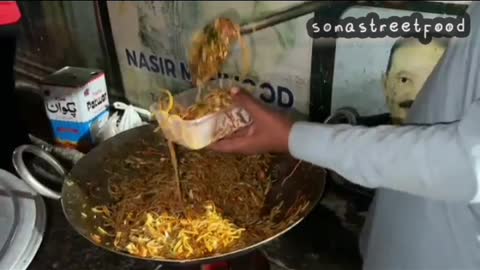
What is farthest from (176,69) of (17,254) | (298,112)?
(17,254)

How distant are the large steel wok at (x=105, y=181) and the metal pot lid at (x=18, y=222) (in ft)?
0.11

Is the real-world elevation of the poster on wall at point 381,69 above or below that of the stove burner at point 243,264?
above

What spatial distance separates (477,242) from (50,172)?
0.82 metres

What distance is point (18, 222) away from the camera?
0.95 meters

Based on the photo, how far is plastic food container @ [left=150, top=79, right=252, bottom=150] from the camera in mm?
758

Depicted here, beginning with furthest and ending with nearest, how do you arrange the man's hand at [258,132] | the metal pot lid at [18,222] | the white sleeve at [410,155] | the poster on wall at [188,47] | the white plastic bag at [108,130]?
the white plastic bag at [108,130], the poster on wall at [188,47], the metal pot lid at [18,222], the man's hand at [258,132], the white sleeve at [410,155]

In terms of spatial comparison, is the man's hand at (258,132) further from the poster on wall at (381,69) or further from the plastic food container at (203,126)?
the poster on wall at (381,69)

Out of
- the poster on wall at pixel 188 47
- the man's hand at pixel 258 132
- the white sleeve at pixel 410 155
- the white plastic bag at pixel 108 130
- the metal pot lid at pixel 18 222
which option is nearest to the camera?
the white sleeve at pixel 410 155

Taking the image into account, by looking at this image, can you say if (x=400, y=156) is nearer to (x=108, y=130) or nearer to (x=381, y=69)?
(x=381, y=69)

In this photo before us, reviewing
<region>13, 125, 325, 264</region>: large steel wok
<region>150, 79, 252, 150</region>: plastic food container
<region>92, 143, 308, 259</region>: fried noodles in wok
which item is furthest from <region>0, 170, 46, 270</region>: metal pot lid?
<region>150, 79, 252, 150</region>: plastic food container

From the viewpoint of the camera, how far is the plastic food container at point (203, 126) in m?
0.76

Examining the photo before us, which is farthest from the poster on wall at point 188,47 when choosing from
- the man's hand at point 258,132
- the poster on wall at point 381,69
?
the man's hand at point 258,132

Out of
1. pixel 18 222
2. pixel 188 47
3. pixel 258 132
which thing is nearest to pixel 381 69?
pixel 258 132

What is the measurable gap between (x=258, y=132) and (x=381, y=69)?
307 mm
